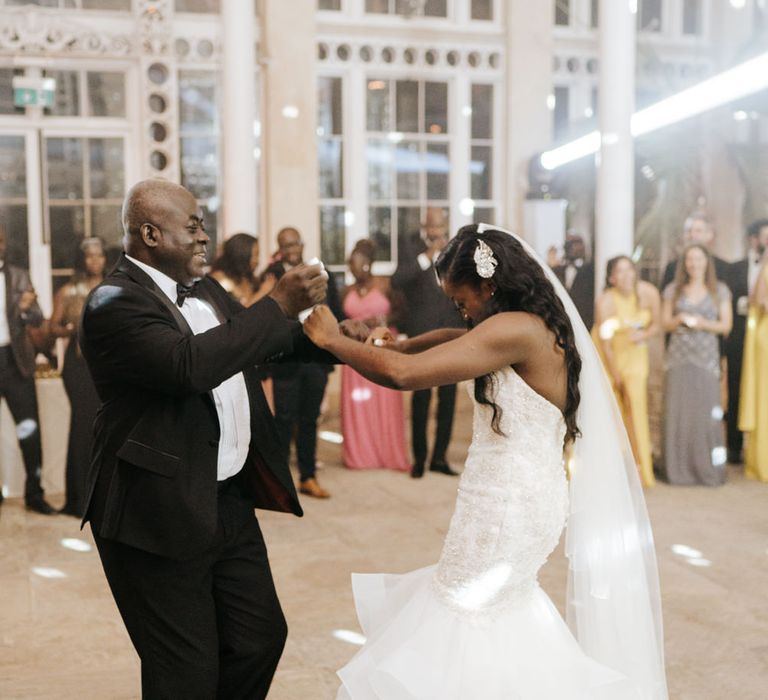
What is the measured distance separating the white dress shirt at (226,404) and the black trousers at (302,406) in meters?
3.42

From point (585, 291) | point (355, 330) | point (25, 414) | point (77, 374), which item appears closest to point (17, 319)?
point (77, 374)

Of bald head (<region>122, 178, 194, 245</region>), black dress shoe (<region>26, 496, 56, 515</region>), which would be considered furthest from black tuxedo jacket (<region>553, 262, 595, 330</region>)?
bald head (<region>122, 178, 194, 245</region>)

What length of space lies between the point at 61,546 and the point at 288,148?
4.93m

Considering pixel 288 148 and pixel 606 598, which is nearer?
pixel 606 598

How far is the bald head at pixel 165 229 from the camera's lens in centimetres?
213

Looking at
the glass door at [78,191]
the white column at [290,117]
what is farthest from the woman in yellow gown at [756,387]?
the glass door at [78,191]

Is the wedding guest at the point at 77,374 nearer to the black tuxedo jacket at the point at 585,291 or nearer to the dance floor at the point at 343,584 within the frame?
the dance floor at the point at 343,584

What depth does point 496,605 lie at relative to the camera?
2336mm

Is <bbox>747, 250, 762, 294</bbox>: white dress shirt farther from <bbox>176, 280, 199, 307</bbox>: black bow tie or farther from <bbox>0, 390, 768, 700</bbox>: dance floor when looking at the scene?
<bbox>176, 280, 199, 307</bbox>: black bow tie

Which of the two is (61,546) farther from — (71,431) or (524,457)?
(524,457)

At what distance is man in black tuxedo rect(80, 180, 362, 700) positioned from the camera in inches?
78.9

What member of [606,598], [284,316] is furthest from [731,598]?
[284,316]

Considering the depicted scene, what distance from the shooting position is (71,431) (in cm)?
540

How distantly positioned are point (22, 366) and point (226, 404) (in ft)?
11.5
